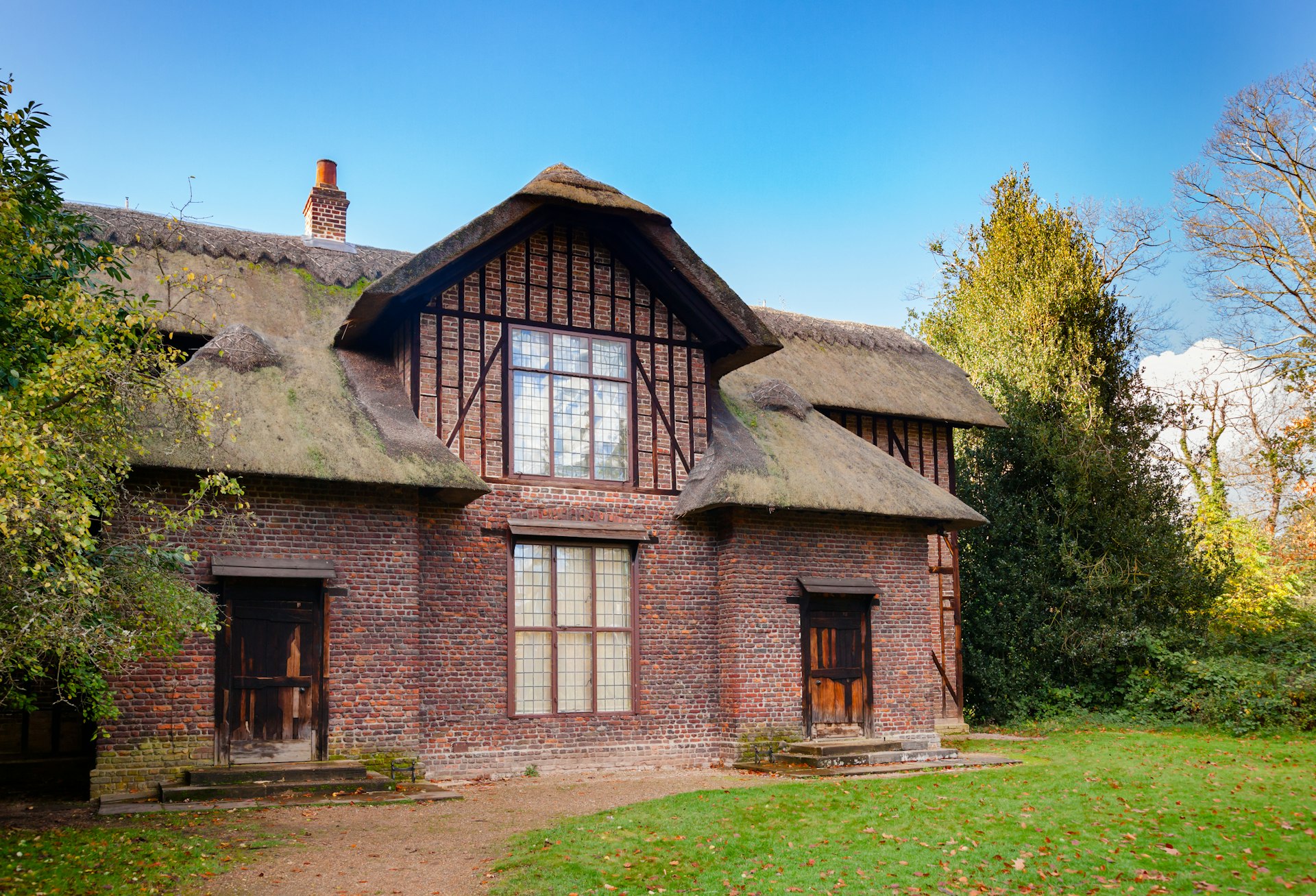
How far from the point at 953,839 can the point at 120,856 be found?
7452 millimetres

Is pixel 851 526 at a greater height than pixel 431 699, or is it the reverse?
pixel 851 526

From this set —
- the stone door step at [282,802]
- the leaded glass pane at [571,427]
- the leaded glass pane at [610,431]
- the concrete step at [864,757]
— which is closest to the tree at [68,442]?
the stone door step at [282,802]

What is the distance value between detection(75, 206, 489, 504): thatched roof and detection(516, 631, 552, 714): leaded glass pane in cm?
225

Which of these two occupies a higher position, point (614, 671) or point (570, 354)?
point (570, 354)

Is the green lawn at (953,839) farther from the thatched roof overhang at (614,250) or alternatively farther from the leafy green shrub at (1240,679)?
the thatched roof overhang at (614,250)

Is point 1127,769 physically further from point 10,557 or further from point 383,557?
point 10,557

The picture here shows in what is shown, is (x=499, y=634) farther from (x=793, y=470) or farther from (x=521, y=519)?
(x=793, y=470)

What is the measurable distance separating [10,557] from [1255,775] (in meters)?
14.4

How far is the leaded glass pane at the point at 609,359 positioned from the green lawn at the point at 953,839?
636 cm

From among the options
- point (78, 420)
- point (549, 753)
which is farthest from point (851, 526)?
point (78, 420)

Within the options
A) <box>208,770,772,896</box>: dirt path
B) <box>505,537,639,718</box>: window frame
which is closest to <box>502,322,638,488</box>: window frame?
<box>505,537,639,718</box>: window frame

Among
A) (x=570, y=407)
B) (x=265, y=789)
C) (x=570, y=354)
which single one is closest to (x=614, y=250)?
(x=570, y=354)

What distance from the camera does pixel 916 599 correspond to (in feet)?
57.7

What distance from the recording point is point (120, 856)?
366 inches
